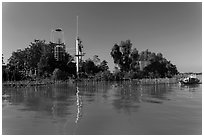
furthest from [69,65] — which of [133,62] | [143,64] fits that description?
[143,64]

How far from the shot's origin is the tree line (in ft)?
129

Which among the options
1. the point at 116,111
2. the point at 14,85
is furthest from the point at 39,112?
the point at 14,85

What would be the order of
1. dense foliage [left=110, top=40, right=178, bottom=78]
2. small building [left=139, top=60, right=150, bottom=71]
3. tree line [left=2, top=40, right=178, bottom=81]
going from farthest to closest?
small building [left=139, top=60, right=150, bottom=71] → dense foliage [left=110, top=40, right=178, bottom=78] → tree line [left=2, top=40, right=178, bottom=81]

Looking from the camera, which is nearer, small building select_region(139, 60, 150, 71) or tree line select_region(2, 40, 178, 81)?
tree line select_region(2, 40, 178, 81)

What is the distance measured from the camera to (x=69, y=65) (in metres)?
43.8

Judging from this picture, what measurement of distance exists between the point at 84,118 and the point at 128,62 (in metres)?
41.1

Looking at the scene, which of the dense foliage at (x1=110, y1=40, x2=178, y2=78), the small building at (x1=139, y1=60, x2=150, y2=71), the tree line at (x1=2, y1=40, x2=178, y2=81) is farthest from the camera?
the small building at (x1=139, y1=60, x2=150, y2=71)

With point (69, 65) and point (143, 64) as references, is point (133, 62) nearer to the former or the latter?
point (143, 64)

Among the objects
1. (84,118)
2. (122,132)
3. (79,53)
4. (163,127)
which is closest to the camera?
(122,132)

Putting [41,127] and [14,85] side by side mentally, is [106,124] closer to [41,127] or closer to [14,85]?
[41,127]

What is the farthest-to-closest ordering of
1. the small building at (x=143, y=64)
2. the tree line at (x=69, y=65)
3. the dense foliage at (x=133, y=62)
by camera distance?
the small building at (x=143, y=64) < the dense foliage at (x=133, y=62) < the tree line at (x=69, y=65)

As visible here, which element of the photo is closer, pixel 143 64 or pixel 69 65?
pixel 69 65

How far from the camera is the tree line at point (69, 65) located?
3924 cm

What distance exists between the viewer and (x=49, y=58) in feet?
132
